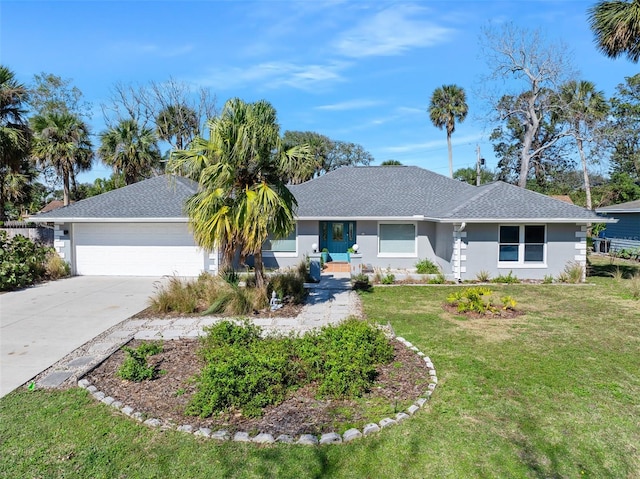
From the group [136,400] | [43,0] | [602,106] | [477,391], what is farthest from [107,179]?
[602,106]

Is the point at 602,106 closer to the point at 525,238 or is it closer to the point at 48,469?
the point at 525,238

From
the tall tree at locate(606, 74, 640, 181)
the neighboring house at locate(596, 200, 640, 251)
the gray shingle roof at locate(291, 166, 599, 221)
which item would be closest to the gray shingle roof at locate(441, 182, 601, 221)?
the gray shingle roof at locate(291, 166, 599, 221)

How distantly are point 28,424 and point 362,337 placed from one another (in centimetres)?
454

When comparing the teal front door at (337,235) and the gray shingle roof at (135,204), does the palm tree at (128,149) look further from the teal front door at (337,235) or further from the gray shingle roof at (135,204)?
the teal front door at (337,235)

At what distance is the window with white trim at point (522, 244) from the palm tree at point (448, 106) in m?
21.0

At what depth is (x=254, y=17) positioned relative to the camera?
12070 millimetres

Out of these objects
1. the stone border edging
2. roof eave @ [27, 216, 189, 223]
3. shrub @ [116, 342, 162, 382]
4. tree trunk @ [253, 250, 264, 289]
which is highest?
roof eave @ [27, 216, 189, 223]

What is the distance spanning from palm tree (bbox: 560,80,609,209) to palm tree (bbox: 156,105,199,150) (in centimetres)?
2775

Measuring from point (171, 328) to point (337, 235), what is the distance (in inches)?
433

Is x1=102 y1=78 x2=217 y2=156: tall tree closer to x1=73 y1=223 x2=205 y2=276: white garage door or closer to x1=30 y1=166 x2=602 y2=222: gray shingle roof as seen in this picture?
x1=30 y1=166 x2=602 y2=222: gray shingle roof

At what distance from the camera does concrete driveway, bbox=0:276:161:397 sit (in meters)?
6.64

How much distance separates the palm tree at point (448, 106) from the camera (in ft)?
108

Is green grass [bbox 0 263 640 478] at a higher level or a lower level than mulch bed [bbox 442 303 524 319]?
lower

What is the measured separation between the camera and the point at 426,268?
16297 millimetres
